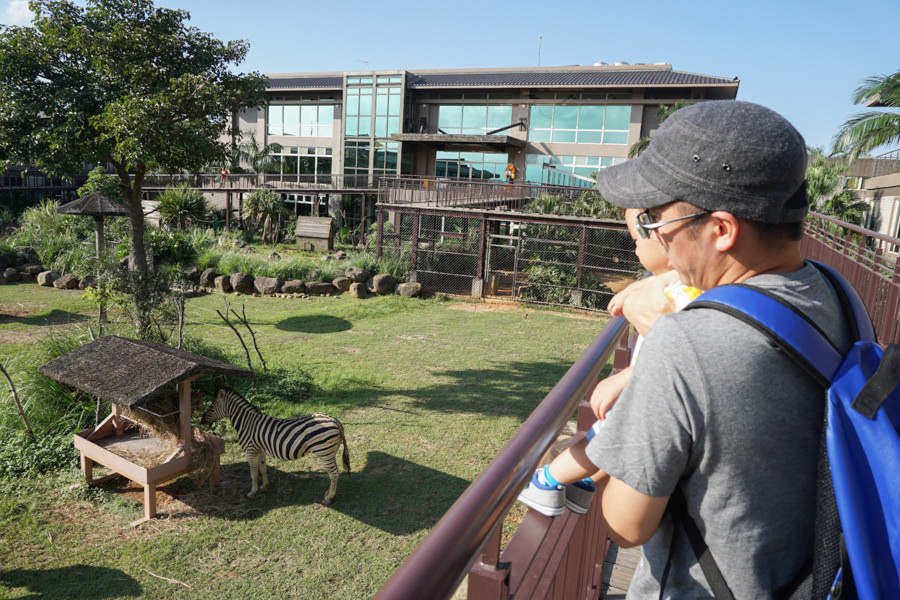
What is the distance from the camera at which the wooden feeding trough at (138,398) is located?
6.27m

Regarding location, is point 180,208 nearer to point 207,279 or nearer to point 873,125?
point 207,279

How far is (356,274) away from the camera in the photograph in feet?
62.2

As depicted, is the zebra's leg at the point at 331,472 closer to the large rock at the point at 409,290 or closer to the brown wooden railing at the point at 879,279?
the brown wooden railing at the point at 879,279

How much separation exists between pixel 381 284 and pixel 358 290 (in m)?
0.75

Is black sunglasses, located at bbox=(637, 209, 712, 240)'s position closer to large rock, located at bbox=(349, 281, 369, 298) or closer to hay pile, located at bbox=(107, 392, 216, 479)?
hay pile, located at bbox=(107, 392, 216, 479)

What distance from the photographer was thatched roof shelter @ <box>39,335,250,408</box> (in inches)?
244

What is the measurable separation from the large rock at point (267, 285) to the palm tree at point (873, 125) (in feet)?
50.7

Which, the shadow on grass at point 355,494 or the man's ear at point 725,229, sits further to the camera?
the shadow on grass at point 355,494

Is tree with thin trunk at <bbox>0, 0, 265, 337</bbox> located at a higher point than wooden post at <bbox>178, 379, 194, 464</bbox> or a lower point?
higher

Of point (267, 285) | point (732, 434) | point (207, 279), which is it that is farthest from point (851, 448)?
point (207, 279)

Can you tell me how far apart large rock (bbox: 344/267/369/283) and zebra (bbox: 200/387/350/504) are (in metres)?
11.9

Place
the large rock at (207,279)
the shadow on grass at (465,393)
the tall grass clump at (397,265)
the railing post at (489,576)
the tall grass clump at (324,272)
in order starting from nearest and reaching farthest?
the railing post at (489,576) < the shadow on grass at (465,393) < the large rock at (207,279) < the tall grass clump at (324,272) < the tall grass clump at (397,265)

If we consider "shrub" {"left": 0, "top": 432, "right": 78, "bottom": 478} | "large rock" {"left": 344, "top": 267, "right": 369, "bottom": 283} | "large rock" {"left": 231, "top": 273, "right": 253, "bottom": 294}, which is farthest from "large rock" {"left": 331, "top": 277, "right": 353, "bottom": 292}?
"shrub" {"left": 0, "top": 432, "right": 78, "bottom": 478}

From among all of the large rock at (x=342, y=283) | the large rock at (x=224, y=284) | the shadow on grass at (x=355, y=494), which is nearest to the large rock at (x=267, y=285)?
the large rock at (x=224, y=284)
